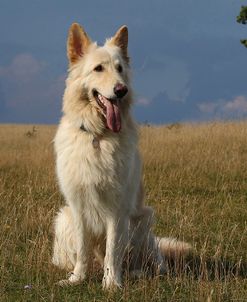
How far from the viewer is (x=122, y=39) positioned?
419cm

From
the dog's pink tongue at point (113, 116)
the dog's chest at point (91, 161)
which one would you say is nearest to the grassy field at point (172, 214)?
the dog's chest at point (91, 161)

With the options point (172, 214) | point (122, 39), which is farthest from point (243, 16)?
point (122, 39)

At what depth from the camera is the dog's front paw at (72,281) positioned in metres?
3.99

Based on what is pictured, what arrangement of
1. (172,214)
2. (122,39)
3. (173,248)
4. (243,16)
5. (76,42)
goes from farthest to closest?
(243,16) < (172,214) < (173,248) < (122,39) < (76,42)

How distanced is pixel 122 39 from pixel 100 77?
20.4 inches

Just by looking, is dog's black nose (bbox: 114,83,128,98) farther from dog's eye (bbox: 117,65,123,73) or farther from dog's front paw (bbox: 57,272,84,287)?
dog's front paw (bbox: 57,272,84,287)

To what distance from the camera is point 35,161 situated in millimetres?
10430

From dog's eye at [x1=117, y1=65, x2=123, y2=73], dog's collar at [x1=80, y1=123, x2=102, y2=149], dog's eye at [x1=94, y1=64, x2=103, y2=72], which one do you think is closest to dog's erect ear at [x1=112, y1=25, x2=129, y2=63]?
dog's eye at [x1=117, y1=65, x2=123, y2=73]

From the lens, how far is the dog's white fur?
3.87 meters

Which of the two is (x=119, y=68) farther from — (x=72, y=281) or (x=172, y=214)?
(x=172, y=214)

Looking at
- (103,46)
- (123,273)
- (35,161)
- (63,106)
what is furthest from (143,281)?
(35,161)

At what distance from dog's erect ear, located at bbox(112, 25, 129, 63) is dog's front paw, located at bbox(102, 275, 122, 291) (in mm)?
1721

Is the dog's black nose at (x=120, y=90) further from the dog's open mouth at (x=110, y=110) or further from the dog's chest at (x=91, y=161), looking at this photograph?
the dog's chest at (x=91, y=161)

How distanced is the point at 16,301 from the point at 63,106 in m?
1.52
